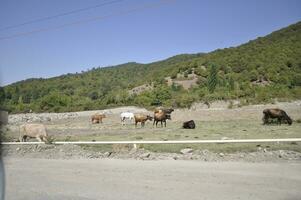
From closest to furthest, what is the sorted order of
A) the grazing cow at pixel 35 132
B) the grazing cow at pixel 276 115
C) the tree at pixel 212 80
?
the grazing cow at pixel 35 132 < the grazing cow at pixel 276 115 < the tree at pixel 212 80

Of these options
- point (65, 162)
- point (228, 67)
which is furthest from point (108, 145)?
point (228, 67)

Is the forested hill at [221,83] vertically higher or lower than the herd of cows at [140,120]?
higher

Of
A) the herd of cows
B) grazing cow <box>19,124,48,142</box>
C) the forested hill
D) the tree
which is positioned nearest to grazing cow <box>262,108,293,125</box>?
the herd of cows

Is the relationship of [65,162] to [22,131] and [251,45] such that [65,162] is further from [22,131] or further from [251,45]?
[251,45]

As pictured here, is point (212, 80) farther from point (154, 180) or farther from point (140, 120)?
point (154, 180)

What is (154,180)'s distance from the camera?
39.4 ft

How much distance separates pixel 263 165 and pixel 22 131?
15.4m

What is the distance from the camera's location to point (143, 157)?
1688cm

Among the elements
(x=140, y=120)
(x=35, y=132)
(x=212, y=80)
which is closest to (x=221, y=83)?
(x=212, y=80)

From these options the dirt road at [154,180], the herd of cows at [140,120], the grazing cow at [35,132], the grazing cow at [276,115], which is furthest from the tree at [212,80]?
the dirt road at [154,180]

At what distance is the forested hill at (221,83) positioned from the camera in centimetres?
6569

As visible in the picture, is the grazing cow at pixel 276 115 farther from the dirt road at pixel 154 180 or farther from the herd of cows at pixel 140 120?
the dirt road at pixel 154 180

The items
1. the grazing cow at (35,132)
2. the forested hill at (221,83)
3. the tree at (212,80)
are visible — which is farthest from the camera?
the tree at (212,80)

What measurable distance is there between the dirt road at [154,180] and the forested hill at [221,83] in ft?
126
